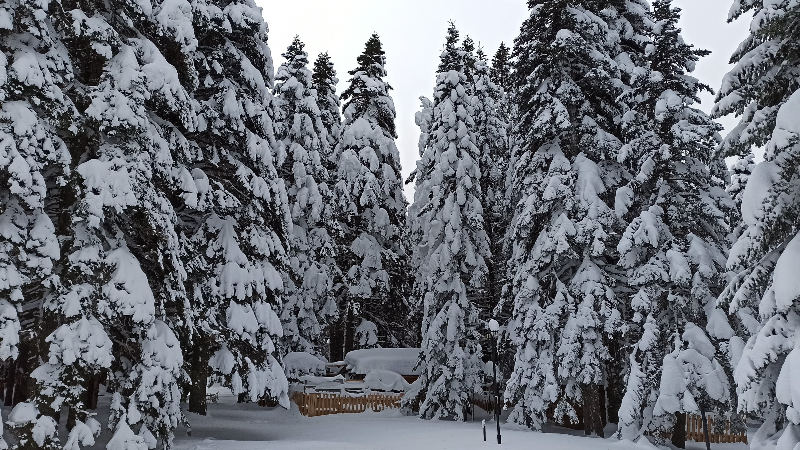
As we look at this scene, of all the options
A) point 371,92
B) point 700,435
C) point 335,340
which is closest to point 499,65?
point 371,92

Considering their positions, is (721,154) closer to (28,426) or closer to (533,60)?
(533,60)

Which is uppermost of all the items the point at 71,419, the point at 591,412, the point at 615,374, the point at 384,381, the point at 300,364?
the point at 300,364

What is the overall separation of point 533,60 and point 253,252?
35.3 ft

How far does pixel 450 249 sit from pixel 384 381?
787cm

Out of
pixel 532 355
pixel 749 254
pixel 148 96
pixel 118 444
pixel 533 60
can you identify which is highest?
pixel 533 60

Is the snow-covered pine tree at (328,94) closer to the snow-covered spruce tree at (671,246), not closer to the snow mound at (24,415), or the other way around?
the snow-covered spruce tree at (671,246)

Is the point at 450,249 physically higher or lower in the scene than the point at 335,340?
higher

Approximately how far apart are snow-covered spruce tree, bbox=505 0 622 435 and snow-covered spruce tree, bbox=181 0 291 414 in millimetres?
7405

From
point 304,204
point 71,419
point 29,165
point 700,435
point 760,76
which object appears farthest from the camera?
point 304,204

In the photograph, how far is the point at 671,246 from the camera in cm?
1641

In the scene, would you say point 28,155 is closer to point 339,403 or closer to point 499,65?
point 339,403


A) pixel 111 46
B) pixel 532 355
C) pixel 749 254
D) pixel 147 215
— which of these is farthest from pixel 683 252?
pixel 111 46

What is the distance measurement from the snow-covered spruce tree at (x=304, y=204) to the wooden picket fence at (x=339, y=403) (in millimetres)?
2153

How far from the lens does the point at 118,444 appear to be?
10.8m
